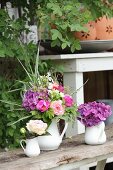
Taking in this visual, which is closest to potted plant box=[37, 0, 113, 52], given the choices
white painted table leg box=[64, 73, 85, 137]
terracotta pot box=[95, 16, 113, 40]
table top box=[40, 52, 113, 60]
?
table top box=[40, 52, 113, 60]

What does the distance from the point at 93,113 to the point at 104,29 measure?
1.06 metres

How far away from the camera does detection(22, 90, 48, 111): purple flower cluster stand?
1926 mm

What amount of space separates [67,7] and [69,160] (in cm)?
74

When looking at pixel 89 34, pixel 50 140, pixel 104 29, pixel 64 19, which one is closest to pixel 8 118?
pixel 50 140

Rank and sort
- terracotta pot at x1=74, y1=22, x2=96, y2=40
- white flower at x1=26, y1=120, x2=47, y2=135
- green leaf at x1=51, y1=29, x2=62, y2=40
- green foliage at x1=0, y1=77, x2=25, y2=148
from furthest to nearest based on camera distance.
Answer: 1. terracotta pot at x1=74, y1=22, x2=96, y2=40
2. green foliage at x1=0, y1=77, x2=25, y2=148
3. green leaf at x1=51, y1=29, x2=62, y2=40
4. white flower at x1=26, y1=120, x2=47, y2=135

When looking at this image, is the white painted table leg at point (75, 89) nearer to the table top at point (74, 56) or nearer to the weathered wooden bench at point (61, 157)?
the table top at point (74, 56)

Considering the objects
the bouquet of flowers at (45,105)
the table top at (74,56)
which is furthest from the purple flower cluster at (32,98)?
the table top at (74,56)

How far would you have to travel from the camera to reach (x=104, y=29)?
9.74 feet

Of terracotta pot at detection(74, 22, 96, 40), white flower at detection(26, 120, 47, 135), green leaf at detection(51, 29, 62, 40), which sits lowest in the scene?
white flower at detection(26, 120, 47, 135)

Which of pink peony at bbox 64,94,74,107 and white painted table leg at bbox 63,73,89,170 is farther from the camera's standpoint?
white painted table leg at bbox 63,73,89,170

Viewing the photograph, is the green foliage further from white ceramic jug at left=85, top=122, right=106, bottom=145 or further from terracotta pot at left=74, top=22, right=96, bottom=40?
terracotta pot at left=74, top=22, right=96, bottom=40

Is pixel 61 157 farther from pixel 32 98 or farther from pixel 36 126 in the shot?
pixel 32 98

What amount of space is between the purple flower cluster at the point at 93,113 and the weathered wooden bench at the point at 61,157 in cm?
11

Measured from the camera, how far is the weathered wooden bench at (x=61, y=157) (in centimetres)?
177
